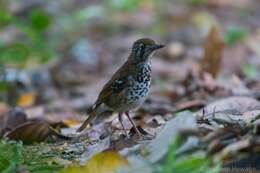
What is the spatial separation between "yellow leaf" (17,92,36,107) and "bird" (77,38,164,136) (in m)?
2.43

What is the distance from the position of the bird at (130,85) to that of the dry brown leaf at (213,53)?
94.0 inches

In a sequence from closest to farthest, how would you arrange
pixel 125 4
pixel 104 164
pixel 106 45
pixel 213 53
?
pixel 104 164
pixel 213 53
pixel 106 45
pixel 125 4

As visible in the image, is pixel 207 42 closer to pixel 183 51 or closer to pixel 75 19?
pixel 183 51

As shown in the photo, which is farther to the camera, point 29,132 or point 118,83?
point 118,83

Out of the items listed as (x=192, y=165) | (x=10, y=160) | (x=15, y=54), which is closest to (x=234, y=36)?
(x=15, y=54)

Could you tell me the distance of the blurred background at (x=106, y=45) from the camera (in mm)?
8195

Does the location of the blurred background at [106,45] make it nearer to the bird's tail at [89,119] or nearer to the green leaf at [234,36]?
the green leaf at [234,36]

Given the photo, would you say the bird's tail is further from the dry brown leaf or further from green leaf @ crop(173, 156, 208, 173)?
the dry brown leaf

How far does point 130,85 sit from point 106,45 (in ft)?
22.7

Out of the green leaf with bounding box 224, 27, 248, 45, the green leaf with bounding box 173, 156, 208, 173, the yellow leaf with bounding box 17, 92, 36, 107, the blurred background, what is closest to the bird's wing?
the blurred background

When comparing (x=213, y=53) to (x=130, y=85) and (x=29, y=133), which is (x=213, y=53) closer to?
(x=130, y=85)

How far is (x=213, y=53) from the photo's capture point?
7.96 m

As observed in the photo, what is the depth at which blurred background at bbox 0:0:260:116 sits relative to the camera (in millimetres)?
8195

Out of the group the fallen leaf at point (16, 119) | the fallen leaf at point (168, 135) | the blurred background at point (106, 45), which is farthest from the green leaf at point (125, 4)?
the fallen leaf at point (168, 135)
